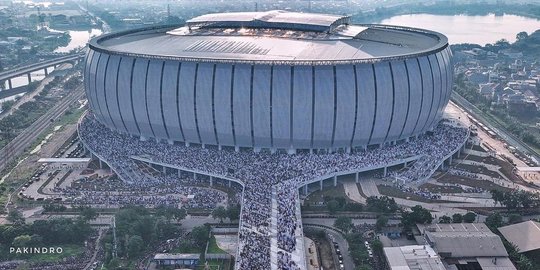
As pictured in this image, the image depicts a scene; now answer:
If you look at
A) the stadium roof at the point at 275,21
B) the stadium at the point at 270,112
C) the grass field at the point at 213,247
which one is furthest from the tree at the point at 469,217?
the stadium roof at the point at 275,21

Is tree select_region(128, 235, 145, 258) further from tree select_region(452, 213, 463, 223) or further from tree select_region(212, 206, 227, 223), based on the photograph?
tree select_region(452, 213, 463, 223)

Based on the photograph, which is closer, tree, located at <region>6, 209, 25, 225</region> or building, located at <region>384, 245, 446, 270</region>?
building, located at <region>384, 245, 446, 270</region>

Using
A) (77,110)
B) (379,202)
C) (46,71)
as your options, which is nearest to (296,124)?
(379,202)

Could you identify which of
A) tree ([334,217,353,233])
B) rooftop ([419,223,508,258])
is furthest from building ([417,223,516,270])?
tree ([334,217,353,233])

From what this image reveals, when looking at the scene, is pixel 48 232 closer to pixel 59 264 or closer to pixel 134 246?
pixel 59 264

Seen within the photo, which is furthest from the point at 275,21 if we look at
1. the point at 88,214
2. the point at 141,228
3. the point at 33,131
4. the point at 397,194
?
the point at 33,131

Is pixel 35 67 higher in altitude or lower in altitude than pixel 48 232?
higher

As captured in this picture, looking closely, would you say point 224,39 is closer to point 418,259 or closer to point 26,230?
point 26,230
